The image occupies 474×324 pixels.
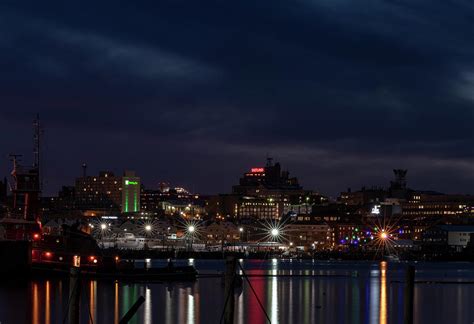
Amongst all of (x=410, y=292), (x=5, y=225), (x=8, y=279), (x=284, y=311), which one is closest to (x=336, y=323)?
(x=284, y=311)

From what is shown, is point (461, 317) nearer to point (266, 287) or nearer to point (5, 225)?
point (266, 287)

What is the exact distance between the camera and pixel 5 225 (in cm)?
9862

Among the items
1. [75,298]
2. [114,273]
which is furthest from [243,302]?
[75,298]

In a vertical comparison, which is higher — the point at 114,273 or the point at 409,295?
the point at 409,295

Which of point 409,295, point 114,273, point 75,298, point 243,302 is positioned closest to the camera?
point 75,298

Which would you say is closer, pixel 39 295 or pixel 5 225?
pixel 39 295

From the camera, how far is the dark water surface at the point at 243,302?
6431 centimetres

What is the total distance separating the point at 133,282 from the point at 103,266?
10.9 feet

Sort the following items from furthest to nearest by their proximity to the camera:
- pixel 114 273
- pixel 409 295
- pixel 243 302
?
pixel 114 273 → pixel 243 302 → pixel 409 295

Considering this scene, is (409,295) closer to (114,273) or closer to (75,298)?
(75,298)

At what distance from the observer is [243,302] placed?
7388 centimetres

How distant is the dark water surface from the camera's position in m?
64.3

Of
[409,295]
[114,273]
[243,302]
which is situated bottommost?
[243,302]

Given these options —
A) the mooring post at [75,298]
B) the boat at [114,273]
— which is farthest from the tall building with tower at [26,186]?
the mooring post at [75,298]
